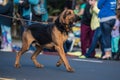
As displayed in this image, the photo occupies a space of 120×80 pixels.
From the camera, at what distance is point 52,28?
11523mm

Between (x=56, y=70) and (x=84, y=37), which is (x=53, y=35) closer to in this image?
(x=56, y=70)

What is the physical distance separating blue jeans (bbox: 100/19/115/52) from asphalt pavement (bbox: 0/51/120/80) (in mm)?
671

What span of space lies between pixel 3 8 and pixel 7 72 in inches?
206

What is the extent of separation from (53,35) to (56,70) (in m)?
0.81

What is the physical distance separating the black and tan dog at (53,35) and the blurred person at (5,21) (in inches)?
158

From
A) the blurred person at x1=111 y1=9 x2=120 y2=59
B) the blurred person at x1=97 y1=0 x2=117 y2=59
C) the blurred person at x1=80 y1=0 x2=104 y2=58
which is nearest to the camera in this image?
the blurred person at x1=97 y1=0 x2=117 y2=59

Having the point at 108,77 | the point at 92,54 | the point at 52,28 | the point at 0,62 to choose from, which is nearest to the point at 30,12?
the point at 92,54

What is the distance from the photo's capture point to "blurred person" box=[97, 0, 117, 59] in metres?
14.5

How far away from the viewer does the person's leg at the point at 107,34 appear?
47.9 feet

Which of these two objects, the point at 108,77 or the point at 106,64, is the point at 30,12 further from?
the point at 108,77

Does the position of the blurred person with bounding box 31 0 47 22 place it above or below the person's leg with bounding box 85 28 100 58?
above

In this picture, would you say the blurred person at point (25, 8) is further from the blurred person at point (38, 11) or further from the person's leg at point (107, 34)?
the person's leg at point (107, 34)

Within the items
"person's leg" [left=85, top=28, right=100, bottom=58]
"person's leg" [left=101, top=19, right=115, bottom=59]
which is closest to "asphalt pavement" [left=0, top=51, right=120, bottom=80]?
"person's leg" [left=101, top=19, right=115, bottom=59]

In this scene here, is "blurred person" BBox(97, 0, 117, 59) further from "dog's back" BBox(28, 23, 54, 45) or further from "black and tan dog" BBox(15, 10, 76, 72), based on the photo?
"dog's back" BBox(28, 23, 54, 45)
